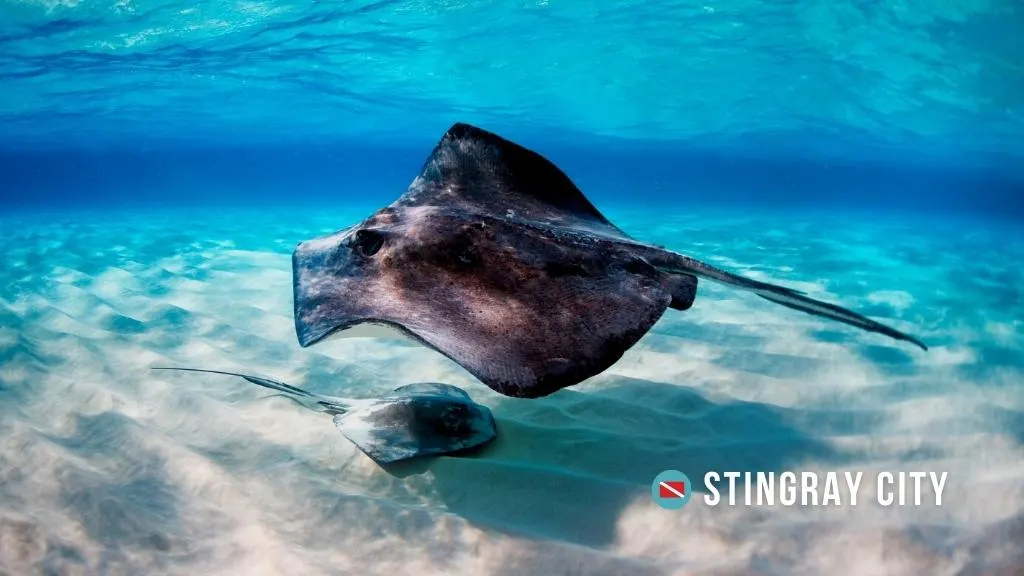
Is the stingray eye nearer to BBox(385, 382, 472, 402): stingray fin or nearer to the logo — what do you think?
BBox(385, 382, 472, 402): stingray fin

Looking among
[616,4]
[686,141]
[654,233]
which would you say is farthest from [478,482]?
[686,141]

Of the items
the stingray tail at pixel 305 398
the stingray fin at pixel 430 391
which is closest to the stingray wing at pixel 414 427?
the stingray fin at pixel 430 391

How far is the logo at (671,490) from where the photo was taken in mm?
2760

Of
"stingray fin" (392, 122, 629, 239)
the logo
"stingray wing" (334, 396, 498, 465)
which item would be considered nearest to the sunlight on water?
"stingray fin" (392, 122, 629, 239)

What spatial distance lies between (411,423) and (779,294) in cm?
218

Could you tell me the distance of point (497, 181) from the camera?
4.04m

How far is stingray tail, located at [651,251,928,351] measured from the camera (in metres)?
2.60

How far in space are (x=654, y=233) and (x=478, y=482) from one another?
532 inches

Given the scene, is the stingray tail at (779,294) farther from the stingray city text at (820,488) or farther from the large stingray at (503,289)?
the stingray city text at (820,488)

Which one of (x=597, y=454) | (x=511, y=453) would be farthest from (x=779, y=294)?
(x=511, y=453)

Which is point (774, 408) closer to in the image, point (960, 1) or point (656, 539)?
point (656, 539)

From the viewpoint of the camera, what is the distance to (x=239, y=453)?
3.31 meters

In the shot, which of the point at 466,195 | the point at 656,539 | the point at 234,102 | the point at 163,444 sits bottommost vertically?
the point at 656,539

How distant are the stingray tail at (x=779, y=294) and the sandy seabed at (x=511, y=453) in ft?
3.01
